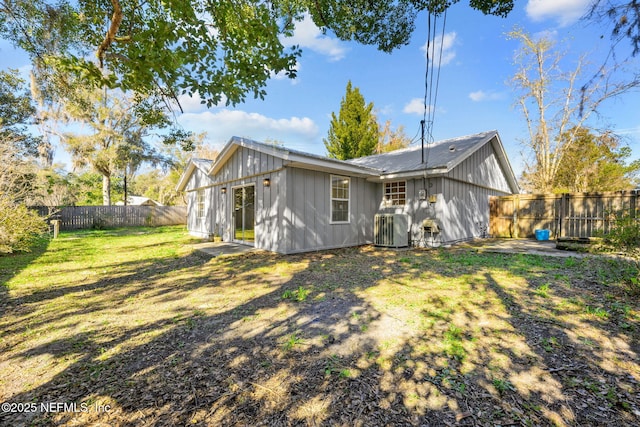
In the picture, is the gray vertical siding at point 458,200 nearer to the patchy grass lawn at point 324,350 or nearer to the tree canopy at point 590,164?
the patchy grass lawn at point 324,350

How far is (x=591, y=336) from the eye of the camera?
2.72m

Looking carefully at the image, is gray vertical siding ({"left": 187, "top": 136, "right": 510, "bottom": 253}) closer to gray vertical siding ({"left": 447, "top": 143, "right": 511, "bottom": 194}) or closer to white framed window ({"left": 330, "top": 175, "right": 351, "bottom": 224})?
gray vertical siding ({"left": 447, "top": 143, "right": 511, "bottom": 194})

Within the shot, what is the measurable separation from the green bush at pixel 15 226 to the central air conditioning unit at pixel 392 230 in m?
9.75

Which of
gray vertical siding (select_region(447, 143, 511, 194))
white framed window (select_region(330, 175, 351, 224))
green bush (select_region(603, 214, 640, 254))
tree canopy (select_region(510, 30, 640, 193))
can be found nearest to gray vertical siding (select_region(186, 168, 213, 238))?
white framed window (select_region(330, 175, 351, 224))

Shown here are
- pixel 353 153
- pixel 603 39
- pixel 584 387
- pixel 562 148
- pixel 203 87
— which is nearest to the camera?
pixel 584 387

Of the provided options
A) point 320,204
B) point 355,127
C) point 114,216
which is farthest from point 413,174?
point 114,216

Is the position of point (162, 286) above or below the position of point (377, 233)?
below

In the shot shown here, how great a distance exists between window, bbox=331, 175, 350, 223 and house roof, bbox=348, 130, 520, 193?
1337 mm

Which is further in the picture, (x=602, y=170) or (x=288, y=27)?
(x=602, y=170)

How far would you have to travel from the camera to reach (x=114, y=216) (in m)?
16.8

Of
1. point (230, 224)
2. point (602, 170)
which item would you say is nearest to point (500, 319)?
point (230, 224)

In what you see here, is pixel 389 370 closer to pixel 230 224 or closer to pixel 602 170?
pixel 230 224

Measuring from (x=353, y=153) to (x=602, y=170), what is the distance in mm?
17532

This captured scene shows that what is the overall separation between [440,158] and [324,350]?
8049mm
